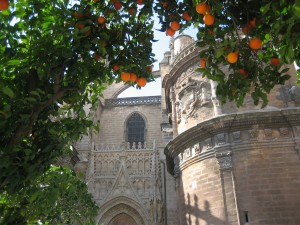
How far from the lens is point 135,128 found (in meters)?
24.7

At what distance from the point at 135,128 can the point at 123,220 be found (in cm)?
731

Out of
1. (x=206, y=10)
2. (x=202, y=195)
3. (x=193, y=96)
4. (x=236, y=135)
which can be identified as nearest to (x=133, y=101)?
(x=193, y=96)

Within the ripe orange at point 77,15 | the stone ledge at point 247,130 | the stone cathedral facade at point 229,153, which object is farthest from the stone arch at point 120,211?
the ripe orange at point 77,15

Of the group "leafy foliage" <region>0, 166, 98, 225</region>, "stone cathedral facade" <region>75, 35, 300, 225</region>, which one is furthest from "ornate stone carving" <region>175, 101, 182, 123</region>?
"leafy foliage" <region>0, 166, 98, 225</region>

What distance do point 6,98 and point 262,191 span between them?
8.28 m

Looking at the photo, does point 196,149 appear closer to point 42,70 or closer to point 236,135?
point 236,135

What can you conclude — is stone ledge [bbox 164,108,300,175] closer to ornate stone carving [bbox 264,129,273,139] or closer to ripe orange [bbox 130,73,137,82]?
ornate stone carving [bbox 264,129,273,139]

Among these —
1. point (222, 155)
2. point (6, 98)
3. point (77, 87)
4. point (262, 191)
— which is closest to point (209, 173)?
point (222, 155)

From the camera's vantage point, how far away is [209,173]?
10938 millimetres

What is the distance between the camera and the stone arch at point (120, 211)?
1866 centimetres

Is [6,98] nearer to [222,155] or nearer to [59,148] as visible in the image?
[59,148]

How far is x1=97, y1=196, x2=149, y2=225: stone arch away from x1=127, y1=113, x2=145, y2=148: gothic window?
19.7 ft

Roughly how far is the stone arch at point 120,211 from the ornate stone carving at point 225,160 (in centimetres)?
900

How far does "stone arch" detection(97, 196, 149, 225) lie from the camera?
61.2 feet
